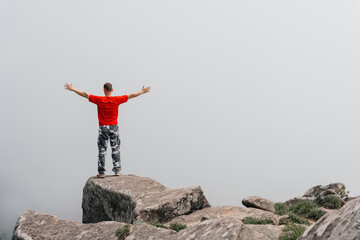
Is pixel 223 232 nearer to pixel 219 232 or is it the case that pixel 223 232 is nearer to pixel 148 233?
pixel 219 232

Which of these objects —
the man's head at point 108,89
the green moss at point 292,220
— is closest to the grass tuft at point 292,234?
the green moss at point 292,220

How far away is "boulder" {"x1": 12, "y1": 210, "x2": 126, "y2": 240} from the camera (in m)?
10.9

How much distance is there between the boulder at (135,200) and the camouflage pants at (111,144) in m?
0.69

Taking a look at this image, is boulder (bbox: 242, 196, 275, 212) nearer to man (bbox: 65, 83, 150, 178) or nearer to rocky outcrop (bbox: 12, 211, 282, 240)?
rocky outcrop (bbox: 12, 211, 282, 240)

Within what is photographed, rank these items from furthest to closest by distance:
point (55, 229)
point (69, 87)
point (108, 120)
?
point (108, 120)
point (69, 87)
point (55, 229)

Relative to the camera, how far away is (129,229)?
33.9 feet

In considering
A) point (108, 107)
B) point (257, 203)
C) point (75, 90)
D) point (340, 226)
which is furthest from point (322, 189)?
point (340, 226)

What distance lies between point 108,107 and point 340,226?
557 inches

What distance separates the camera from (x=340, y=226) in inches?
201

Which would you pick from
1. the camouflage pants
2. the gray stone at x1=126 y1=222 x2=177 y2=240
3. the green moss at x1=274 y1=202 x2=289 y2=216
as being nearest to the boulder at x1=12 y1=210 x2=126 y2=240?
the gray stone at x1=126 y1=222 x2=177 y2=240

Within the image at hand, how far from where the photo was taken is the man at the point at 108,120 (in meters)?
17.9

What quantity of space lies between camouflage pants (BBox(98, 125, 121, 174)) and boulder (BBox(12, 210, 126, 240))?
17.4 ft

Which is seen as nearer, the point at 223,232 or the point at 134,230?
the point at 223,232

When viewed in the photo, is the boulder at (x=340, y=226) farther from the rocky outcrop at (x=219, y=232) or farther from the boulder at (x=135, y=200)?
the boulder at (x=135, y=200)
